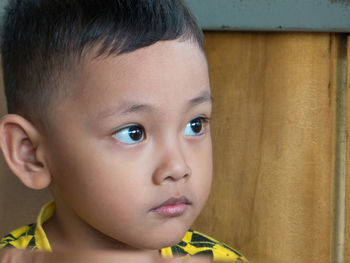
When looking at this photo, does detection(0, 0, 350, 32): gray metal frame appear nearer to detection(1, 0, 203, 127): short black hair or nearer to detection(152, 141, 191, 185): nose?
detection(1, 0, 203, 127): short black hair

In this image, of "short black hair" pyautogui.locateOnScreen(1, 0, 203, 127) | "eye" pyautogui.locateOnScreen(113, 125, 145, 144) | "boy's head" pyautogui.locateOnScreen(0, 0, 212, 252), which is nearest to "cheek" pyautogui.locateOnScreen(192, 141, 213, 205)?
"boy's head" pyautogui.locateOnScreen(0, 0, 212, 252)

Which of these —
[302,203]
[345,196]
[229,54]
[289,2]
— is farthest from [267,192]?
[289,2]

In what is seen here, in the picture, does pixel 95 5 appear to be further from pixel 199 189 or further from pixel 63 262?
pixel 63 262

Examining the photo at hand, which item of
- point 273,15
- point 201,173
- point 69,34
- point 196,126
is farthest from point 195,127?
point 273,15

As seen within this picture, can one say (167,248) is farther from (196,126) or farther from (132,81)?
(132,81)

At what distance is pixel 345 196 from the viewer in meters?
1.56

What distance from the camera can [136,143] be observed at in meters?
1.13

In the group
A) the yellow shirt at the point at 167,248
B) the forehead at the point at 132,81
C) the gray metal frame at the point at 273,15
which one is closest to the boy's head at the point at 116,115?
the forehead at the point at 132,81

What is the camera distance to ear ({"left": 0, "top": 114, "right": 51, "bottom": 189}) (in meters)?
1.22

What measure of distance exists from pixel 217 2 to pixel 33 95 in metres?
0.55

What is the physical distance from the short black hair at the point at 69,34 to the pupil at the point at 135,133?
15 centimetres

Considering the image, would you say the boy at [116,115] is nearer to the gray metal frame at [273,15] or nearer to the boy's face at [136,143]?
the boy's face at [136,143]

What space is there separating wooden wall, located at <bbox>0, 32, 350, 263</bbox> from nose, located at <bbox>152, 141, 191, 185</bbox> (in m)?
0.50

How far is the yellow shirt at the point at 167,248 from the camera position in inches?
53.3
